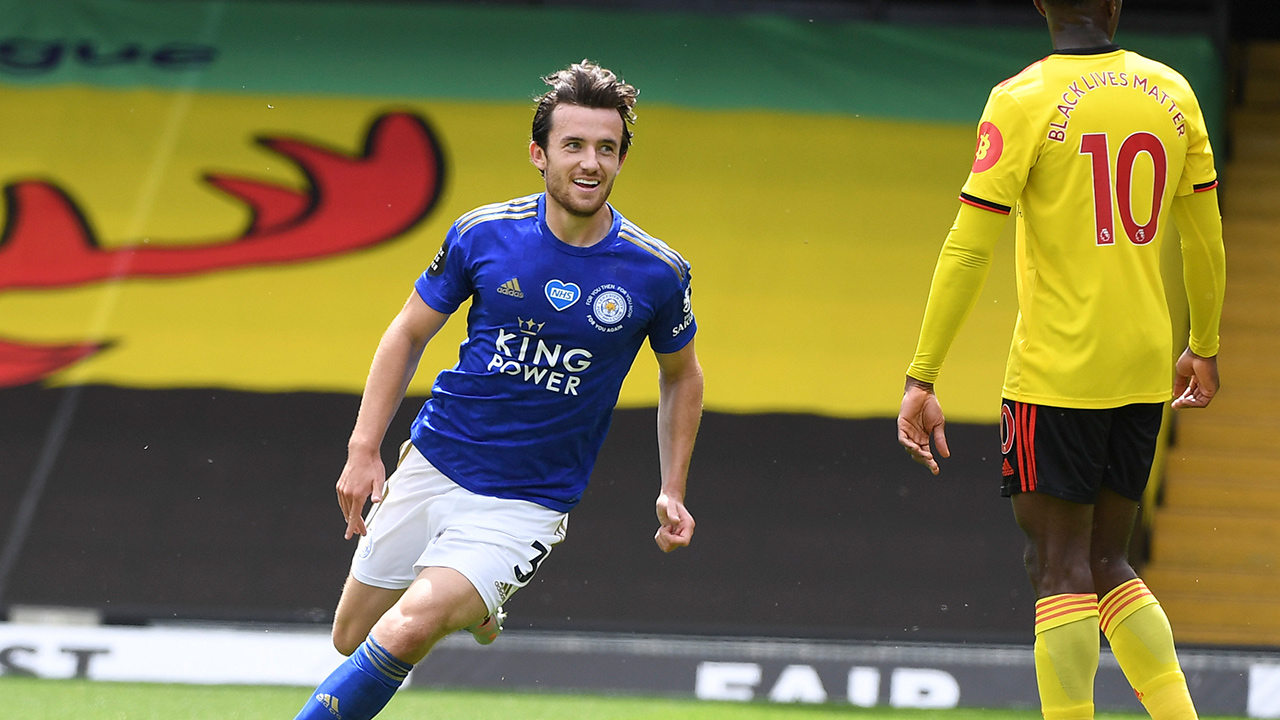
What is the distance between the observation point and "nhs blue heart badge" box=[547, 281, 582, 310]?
3.25 meters

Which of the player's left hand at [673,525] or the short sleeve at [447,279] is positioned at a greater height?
the short sleeve at [447,279]

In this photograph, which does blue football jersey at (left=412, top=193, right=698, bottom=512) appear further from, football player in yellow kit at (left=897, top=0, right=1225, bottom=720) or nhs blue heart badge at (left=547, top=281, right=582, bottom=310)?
football player in yellow kit at (left=897, top=0, right=1225, bottom=720)

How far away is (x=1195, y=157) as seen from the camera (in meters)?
3.09

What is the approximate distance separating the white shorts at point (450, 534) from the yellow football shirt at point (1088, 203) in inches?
41.3

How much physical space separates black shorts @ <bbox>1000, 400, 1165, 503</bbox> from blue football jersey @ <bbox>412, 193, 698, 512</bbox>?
0.90 meters

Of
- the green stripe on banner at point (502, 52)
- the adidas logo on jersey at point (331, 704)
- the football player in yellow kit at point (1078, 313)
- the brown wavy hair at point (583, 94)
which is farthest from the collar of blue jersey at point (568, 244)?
the green stripe on banner at point (502, 52)

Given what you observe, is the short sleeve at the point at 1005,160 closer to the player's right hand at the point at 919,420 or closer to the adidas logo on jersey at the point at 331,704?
the player's right hand at the point at 919,420

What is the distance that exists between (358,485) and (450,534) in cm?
30

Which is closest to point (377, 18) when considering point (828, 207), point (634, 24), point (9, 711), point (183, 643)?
point (634, 24)

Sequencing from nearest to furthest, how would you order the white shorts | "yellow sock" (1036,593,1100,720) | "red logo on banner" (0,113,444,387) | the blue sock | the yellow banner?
"yellow sock" (1036,593,1100,720) → the blue sock → the white shorts → the yellow banner → "red logo on banner" (0,113,444,387)

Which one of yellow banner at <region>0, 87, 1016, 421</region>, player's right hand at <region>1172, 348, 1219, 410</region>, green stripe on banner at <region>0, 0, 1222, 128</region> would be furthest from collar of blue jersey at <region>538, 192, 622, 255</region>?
green stripe on banner at <region>0, 0, 1222, 128</region>

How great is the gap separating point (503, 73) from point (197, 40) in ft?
5.64

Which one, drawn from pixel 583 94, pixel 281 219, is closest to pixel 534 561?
pixel 583 94

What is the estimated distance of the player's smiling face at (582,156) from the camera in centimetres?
322
